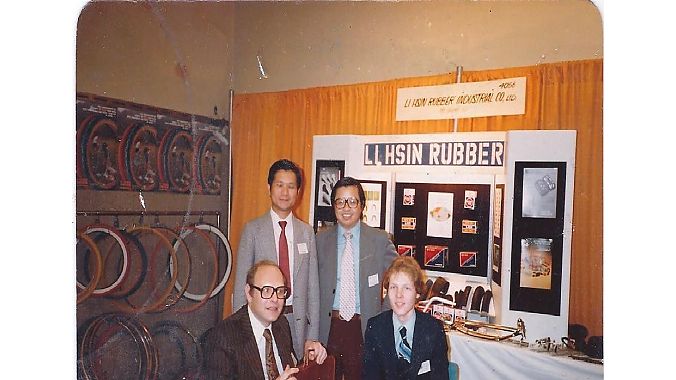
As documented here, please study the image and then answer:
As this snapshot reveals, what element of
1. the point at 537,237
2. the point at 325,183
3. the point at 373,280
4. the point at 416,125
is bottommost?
the point at 373,280

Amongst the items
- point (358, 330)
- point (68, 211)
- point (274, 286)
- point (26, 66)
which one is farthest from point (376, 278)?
point (26, 66)

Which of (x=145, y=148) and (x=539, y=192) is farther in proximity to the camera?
(x=145, y=148)

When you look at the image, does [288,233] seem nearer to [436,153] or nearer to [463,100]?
[436,153]

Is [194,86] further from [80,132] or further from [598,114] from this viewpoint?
[598,114]

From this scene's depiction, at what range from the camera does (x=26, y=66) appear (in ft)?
4.06

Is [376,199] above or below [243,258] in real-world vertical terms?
above

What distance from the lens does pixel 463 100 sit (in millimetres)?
1180

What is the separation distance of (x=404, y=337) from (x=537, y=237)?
13.9 inches

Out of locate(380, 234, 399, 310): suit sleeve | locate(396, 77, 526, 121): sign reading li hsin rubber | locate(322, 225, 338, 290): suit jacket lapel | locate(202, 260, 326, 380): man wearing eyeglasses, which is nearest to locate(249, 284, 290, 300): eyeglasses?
locate(202, 260, 326, 380): man wearing eyeglasses

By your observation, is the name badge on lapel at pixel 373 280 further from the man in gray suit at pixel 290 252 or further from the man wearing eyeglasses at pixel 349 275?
the man in gray suit at pixel 290 252

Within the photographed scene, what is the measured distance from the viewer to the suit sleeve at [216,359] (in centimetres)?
123

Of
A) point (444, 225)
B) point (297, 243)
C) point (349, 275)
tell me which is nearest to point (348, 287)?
point (349, 275)

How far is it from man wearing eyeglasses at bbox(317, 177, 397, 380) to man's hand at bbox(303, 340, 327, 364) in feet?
0.05

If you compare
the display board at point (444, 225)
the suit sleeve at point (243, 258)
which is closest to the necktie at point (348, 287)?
the display board at point (444, 225)
